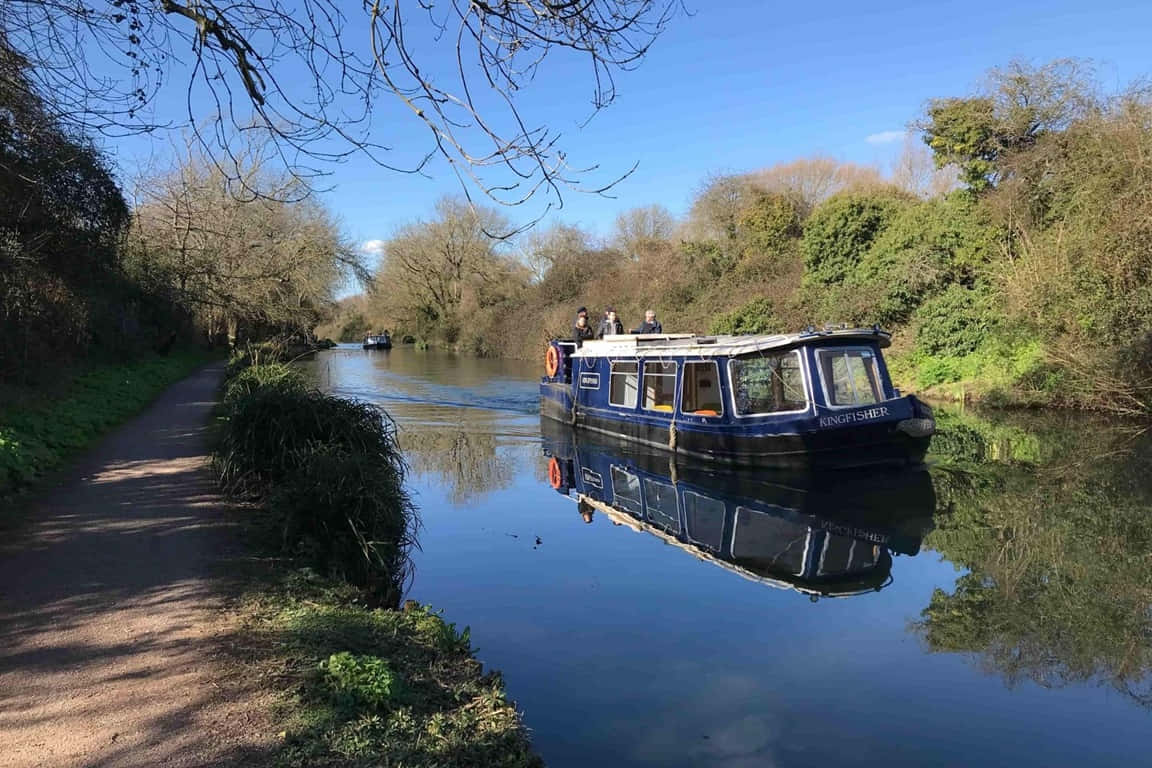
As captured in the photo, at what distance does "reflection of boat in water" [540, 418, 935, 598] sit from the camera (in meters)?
8.00

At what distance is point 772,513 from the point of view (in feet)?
32.9

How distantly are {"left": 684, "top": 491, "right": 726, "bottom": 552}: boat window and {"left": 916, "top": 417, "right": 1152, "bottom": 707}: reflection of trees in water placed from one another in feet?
7.59

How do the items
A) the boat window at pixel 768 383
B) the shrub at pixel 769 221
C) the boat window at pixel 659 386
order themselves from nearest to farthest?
the boat window at pixel 768 383
the boat window at pixel 659 386
the shrub at pixel 769 221

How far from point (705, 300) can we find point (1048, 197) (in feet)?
42.5

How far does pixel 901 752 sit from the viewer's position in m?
4.61

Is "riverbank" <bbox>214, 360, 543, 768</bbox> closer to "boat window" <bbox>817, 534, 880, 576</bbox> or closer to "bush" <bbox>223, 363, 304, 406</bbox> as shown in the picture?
"bush" <bbox>223, 363, 304, 406</bbox>

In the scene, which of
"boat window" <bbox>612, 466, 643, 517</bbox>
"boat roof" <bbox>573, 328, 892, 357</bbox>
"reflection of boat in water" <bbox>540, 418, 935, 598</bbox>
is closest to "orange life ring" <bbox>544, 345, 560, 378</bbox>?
"boat roof" <bbox>573, 328, 892, 357</bbox>

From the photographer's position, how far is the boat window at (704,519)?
8969 millimetres

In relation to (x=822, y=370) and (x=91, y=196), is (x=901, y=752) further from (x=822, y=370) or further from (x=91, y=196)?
(x=91, y=196)

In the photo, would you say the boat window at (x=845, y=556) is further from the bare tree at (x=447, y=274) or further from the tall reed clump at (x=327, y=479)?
the bare tree at (x=447, y=274)

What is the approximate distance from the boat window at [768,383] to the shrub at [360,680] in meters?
8.52

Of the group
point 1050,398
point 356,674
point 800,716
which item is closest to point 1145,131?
point 1050,398

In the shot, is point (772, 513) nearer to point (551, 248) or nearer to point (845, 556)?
point (845, 556)

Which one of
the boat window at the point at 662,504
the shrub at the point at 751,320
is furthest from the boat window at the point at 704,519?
the shrub at the point at 751,320
